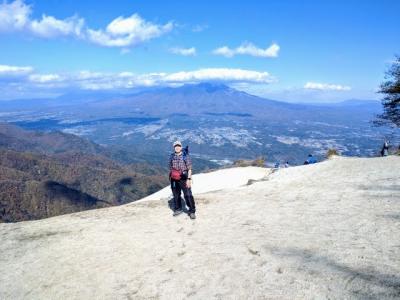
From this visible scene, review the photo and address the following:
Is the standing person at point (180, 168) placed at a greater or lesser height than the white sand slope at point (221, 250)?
greater

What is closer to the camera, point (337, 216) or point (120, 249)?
point (120, 249)

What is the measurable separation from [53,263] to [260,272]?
762cm

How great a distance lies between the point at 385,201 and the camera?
19156 millimetres

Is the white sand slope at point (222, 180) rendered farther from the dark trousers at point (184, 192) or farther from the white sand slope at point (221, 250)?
the dark trousers at point (184, 192)

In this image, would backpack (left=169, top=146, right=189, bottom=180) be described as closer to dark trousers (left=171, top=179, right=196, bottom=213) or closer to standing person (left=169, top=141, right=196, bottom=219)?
standing person (left=169, top=141, right=196, bottom=219)

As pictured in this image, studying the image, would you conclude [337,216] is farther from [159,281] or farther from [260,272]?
[159,281]

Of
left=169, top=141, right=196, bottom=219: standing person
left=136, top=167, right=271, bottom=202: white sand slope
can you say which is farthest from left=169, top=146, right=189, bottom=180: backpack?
left=136, top=167, right=271, bottom=202: white sand slope

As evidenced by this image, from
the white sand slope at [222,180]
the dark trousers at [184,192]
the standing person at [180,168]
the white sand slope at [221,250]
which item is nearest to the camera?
the white sand slope at [221,250]

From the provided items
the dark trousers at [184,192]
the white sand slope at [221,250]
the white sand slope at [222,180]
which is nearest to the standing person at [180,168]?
the dark trousers at [184,192]

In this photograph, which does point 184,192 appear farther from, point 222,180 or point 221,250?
point 222,180

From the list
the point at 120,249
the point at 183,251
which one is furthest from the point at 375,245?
the point at 120,249

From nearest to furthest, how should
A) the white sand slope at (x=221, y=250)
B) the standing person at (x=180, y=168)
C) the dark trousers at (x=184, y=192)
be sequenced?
1. the white sand slope at (x=221, y=250)
2. the standing person at (x=180, y=168)
3. the dark trousers at (x=184, y=192)

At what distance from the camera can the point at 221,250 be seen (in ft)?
46.4

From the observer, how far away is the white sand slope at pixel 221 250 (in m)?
11.2
